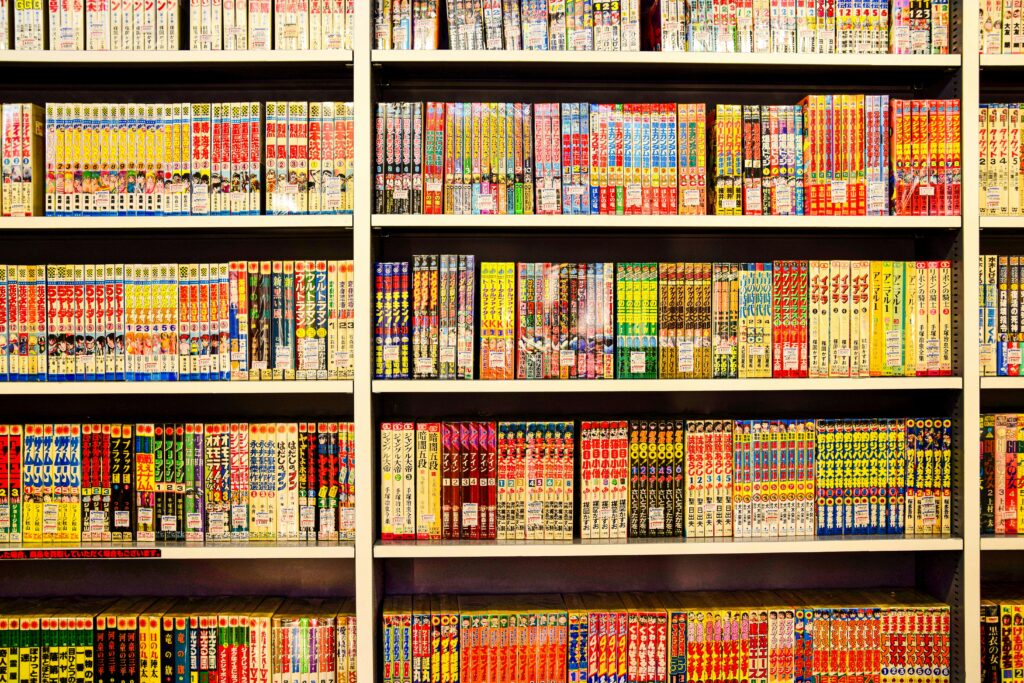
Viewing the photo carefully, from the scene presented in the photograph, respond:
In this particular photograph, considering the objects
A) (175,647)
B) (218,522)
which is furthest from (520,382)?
(175,647)

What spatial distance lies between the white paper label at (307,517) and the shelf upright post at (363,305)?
12 cm

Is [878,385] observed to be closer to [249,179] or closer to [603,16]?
[603,16]

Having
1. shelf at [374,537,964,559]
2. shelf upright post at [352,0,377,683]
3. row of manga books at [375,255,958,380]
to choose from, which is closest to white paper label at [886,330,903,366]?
row of manga books at [375,255,958,380]

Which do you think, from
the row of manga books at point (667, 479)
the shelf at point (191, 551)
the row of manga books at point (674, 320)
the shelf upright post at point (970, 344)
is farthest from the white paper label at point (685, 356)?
the shelf at point (191, 551)

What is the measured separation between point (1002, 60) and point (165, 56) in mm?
1796

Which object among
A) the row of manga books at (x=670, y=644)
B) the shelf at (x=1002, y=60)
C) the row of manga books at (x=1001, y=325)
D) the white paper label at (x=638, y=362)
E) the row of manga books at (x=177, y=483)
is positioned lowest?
the row of manga books at (x=670, y=644)

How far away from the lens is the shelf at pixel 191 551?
5.17 feet

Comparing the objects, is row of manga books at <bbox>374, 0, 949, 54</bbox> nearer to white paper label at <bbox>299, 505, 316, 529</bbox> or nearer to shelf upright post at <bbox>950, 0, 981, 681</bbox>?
shelf upright post at <bbox>950, 0, 981, 681</bbox>

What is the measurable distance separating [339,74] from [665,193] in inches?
32.5

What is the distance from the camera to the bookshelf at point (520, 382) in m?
1.59

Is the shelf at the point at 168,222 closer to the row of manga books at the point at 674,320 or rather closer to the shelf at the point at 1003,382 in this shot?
the row of manga books at the point at 674,320

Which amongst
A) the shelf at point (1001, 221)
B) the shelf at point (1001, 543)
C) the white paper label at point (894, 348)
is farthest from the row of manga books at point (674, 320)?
the shelf at point (1001, 543)

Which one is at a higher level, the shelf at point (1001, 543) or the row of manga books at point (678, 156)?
the row of manga books at point (678, 156)

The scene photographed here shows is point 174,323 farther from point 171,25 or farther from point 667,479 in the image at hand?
point 667,479
